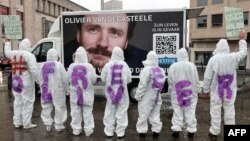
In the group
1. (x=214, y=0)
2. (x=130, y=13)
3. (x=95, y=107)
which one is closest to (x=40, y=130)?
(x=95, y=107)

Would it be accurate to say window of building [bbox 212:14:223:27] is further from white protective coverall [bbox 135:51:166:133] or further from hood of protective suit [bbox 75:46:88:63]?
hood of protective suit [bbox 75:46:88:63]

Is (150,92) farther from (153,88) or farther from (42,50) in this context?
(42,50)

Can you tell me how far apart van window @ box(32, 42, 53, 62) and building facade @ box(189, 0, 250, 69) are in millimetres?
28944

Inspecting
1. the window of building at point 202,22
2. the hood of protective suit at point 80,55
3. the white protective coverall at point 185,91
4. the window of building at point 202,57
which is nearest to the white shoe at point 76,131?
the hood of protective suit at point 80,55

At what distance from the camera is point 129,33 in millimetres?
10812

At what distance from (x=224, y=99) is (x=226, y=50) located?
1.03m

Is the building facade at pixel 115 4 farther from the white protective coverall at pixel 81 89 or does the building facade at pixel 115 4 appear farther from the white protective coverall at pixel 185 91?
the white protective coverall at pixel 185 91

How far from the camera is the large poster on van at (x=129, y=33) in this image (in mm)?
10586

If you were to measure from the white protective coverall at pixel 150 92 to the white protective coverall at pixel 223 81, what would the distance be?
1092mm

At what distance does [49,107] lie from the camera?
758cm

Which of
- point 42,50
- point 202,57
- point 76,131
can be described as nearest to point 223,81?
point 76,131

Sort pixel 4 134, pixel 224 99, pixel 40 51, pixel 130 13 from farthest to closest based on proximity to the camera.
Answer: pixel 40 51 < pixel 130 13 < pixel 4 134 < pixel 224 99

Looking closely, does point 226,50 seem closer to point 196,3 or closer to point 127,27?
point 127,27

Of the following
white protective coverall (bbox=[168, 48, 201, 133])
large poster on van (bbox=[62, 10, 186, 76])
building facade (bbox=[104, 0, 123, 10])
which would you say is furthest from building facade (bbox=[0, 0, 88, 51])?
white protective coverall (bbox=[168, 48, 201, 133])
